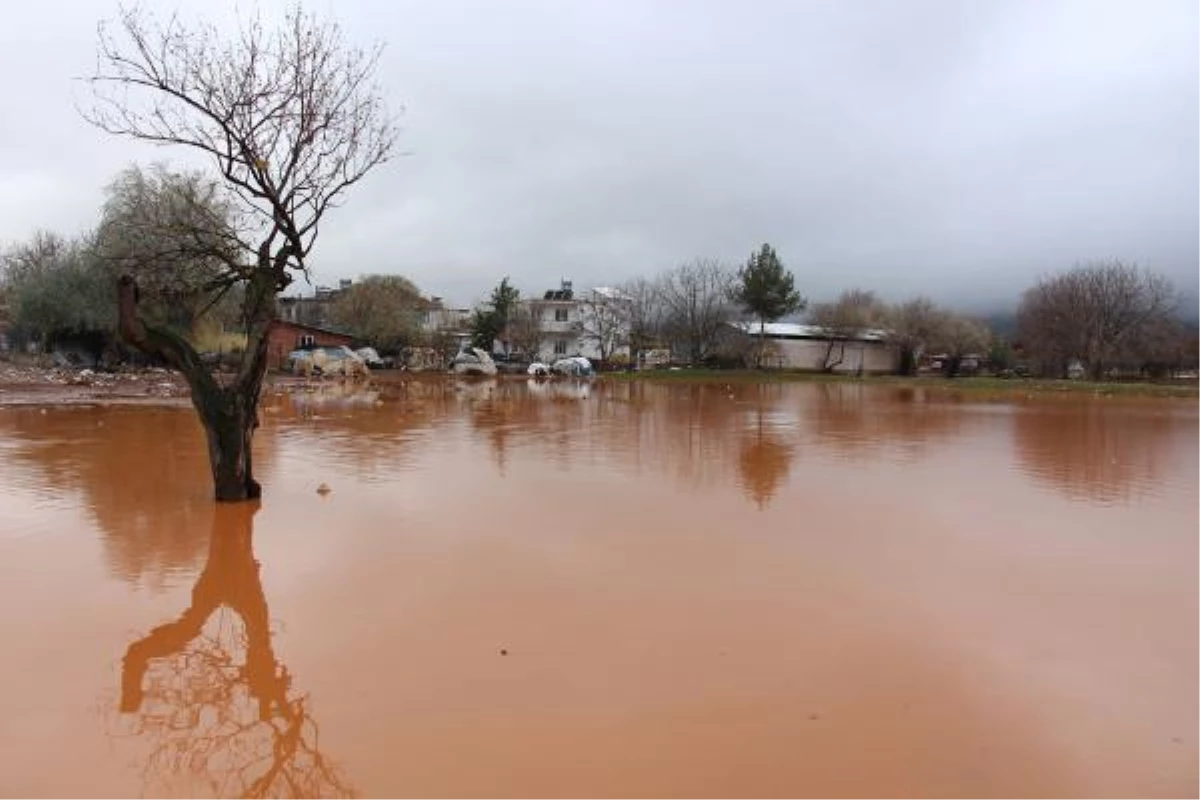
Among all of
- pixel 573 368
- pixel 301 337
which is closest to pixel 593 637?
pixel 573 368

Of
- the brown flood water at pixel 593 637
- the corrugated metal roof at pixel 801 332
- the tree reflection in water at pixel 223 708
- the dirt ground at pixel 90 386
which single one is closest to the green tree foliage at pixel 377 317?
the dirt ground at pixel 90 386

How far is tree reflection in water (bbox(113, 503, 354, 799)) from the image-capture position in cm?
376

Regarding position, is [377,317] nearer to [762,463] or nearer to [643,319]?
[643,319]

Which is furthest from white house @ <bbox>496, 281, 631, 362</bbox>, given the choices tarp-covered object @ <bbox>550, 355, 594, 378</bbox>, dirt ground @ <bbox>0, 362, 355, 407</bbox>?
dirt ground @ <bbox>0, 362, 355, 407</bbox>

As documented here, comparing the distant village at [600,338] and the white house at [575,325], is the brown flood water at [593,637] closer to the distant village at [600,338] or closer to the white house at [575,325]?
the distant village at [600,338]

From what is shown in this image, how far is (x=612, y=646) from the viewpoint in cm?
541

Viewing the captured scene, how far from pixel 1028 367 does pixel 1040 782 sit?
8386 centimetres

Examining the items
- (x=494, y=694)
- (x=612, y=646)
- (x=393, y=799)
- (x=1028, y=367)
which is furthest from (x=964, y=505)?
(x=1028, y=367)

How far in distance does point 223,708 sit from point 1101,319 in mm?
76862

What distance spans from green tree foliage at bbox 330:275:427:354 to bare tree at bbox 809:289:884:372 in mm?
36891

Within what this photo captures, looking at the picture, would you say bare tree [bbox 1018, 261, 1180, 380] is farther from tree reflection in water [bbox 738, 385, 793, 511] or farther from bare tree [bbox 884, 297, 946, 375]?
tree reflection in water [bbox 738, 385, 793, 511]

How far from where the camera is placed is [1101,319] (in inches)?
2640

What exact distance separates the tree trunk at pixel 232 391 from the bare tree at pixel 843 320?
6759cm

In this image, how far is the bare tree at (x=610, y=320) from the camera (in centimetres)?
7356
